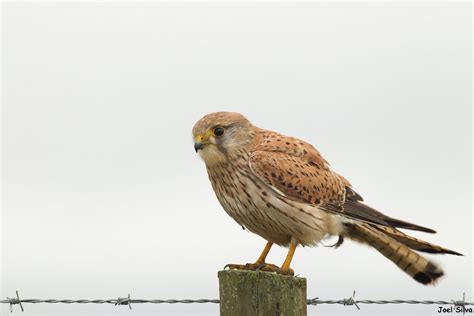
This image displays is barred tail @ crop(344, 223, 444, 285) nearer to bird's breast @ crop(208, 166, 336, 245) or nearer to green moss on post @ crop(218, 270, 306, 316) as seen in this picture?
bird's breast @ crop(208, 166, 336, 245)

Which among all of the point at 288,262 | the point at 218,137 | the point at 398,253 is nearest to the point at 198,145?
the point at 218,137

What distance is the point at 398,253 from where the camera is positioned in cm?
724

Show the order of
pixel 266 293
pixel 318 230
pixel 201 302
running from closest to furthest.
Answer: pixel 266 293, pixel 201 302, pixel 318 230

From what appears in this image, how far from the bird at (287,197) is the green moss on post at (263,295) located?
1.52m

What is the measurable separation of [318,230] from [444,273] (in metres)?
1.15

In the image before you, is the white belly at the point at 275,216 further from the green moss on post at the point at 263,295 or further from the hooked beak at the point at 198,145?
the green moss on post at the point at 263,295

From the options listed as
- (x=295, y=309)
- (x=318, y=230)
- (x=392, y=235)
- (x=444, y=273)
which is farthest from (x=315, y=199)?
(x=295, y=309)

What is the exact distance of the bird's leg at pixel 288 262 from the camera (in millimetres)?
6500

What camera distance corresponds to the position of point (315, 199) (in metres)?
7.20

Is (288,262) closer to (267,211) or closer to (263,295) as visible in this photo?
(267,211)

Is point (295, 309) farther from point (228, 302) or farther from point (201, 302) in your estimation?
point (201, 302)

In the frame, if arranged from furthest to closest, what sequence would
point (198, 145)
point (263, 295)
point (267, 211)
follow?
point (198, 145) < point (267, 211) < point (263, 295)

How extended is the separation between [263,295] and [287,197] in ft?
6.54

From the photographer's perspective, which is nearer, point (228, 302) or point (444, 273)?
point (228, 302)
